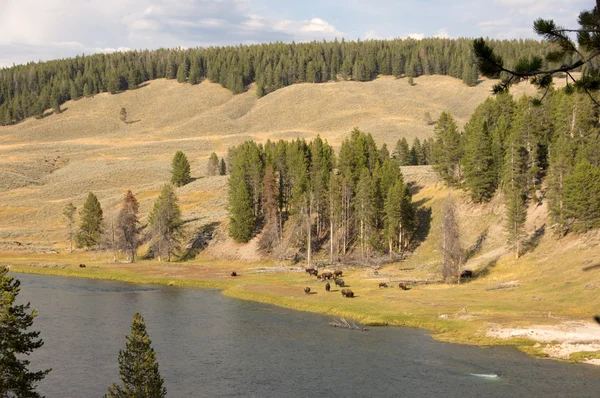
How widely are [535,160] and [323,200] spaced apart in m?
35.8

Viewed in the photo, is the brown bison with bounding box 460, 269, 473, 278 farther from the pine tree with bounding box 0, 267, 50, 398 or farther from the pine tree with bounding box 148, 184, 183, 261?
the pine tree with bounding box 0, 267, 50, 398

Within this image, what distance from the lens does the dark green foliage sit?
68.7 meters

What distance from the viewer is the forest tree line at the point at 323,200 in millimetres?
94500

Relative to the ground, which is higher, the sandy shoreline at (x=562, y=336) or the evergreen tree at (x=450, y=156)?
the evergreen tree at (x=450, y=156)

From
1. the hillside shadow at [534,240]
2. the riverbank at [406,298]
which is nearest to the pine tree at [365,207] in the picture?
the riverbank at [406,298]

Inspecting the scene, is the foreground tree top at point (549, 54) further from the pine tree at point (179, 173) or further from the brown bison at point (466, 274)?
the pine tree at point (179, 173)

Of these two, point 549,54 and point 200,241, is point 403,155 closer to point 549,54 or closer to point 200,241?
point 200,241

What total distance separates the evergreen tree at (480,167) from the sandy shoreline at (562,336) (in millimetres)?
44460

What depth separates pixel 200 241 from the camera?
4395 inches

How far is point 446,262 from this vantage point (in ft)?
235

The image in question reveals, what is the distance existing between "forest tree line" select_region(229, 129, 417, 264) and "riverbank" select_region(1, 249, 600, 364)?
803 cm

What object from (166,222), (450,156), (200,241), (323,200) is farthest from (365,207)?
(166,222)

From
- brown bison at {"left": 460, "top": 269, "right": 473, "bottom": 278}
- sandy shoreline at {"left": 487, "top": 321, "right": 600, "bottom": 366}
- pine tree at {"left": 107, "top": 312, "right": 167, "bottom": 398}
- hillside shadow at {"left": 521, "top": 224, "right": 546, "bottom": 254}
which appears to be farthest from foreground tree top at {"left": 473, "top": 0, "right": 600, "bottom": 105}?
hillside shadow at {"left": 521, "top": 224, "right": 546, "bottom": 254}

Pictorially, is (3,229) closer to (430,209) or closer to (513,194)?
(430,209)
